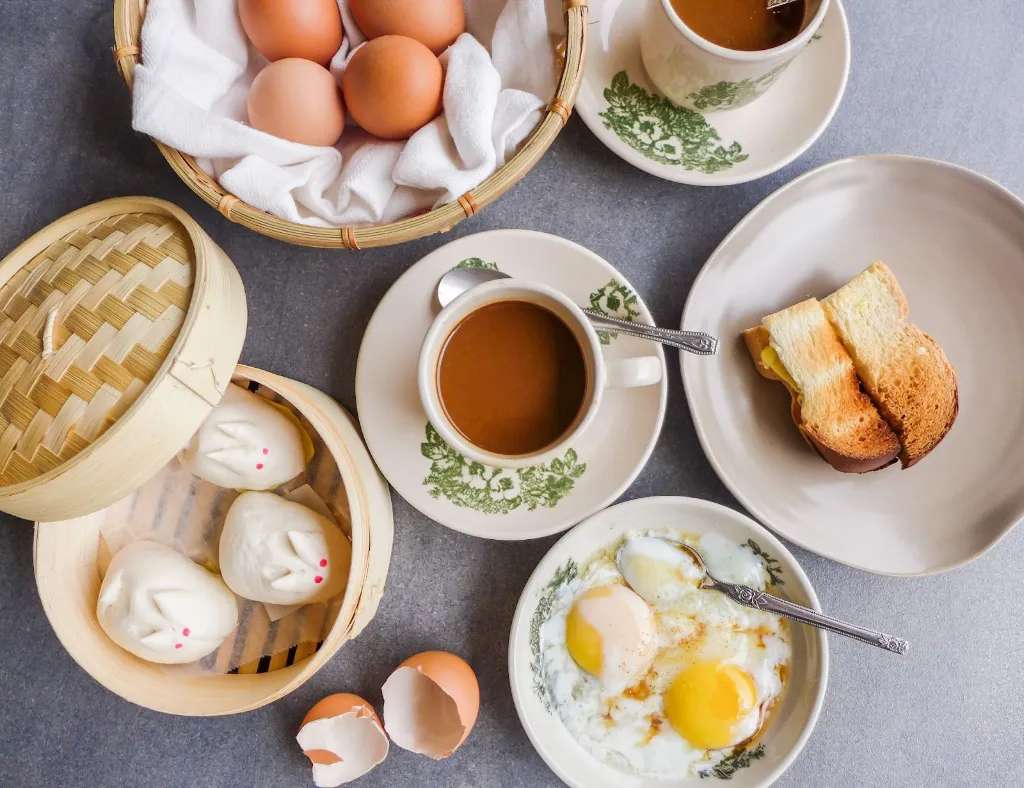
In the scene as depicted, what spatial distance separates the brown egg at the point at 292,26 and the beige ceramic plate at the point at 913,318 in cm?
50

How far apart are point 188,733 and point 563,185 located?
88 cm

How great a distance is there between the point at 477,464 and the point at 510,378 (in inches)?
5.2

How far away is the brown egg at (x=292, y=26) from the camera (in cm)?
76

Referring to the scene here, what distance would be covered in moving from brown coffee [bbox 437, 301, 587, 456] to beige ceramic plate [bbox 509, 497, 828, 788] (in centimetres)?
16

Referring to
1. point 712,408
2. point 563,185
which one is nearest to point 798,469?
Answer: point 712,408

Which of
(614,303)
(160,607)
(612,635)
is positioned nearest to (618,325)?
(614,303)

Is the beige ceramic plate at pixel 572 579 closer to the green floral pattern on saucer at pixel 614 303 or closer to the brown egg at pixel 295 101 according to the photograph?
the green floral pattern on saucer at pixel 614 303

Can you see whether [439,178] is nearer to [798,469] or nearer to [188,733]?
[798,469]

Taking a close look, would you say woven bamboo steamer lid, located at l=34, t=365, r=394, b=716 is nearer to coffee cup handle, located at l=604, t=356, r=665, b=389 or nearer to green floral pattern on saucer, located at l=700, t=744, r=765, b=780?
coffee cup handle, located at l=604, t=356, r=665, b=389

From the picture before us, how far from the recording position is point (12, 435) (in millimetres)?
705

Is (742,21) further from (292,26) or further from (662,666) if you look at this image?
(662,666)

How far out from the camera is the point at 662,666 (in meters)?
0.93

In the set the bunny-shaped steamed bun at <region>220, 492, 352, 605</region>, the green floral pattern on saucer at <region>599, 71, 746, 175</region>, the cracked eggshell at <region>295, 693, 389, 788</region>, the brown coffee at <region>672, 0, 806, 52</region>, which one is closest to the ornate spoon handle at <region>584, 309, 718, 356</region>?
the green floral pattern on saucer at <region>599, 71, 746, 175</region>

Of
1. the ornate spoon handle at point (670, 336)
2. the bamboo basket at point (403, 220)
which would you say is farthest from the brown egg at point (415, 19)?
the ornate spoon handle at point (670, 336)
